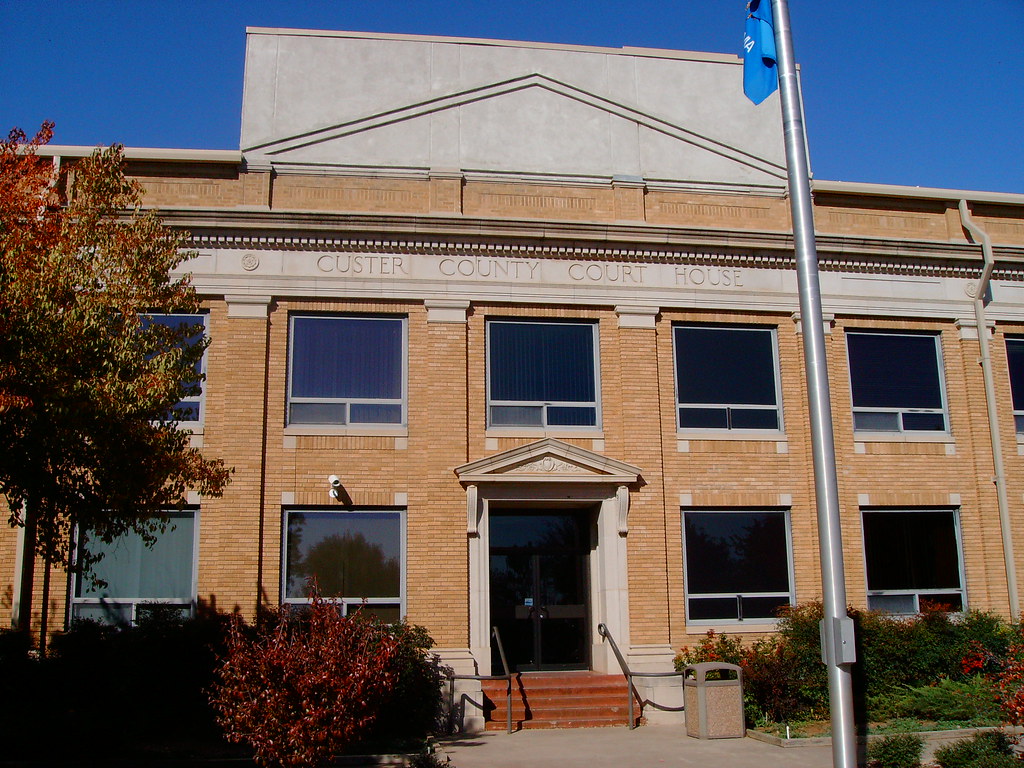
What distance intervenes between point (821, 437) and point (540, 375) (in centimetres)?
771

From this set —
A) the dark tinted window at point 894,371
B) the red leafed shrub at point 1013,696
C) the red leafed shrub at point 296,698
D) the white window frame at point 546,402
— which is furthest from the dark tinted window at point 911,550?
the red leafed shrub at point 296,698

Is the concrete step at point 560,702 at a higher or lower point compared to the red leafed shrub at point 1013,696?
lower

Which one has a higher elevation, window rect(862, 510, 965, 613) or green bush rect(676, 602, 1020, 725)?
window rect(862, 510, 965, 613)

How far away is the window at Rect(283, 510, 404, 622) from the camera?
16.0 meters

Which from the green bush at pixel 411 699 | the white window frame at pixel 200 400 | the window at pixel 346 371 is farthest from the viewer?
the window at pixel 346 371

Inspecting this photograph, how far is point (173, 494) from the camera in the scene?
12133 mm

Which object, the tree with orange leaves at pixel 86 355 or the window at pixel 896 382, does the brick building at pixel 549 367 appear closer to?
the window at pixel 896 382

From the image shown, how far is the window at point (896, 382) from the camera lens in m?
18.2

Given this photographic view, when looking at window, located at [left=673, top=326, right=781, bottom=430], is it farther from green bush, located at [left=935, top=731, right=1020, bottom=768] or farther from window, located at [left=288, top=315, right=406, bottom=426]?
green bush, located at [left=935, top=731, right=1020, bottom=768]

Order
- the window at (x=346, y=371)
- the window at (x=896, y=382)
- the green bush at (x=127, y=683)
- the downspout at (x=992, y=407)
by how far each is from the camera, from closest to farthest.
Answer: the green bush at (x=127, y=683), the window at (x=346, y=371), the downspout at (x=992, y=407), the window at (x=896, y=382)

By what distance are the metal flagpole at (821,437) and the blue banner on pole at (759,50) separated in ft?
1.61

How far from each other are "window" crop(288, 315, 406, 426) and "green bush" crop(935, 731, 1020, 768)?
9.34 metres

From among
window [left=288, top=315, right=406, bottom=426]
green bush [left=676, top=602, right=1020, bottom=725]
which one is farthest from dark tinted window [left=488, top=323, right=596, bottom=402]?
green bush [left=676, top=602, right=1020, bottom=725]

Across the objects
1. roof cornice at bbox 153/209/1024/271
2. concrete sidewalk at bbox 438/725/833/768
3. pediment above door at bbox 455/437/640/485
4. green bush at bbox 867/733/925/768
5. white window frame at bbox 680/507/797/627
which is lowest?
concrete sidewalk at bbox 438/725/833/768
